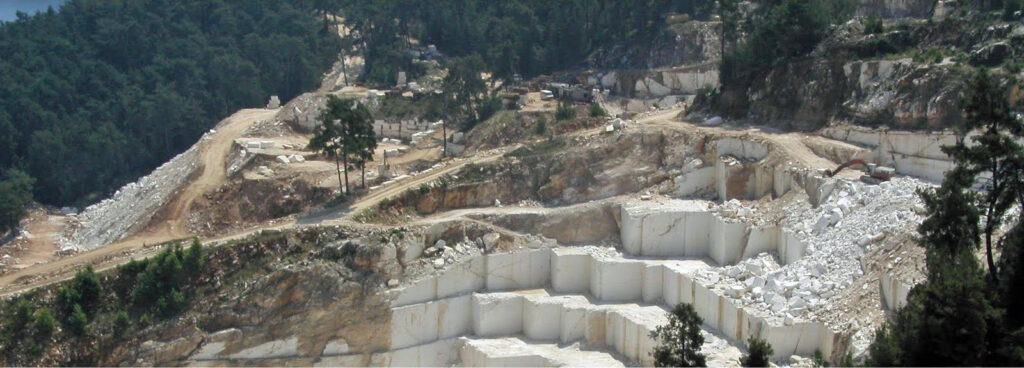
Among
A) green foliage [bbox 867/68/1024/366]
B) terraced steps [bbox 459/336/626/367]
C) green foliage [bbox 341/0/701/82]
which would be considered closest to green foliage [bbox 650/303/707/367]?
green foliage [bbox 867/68/1024/366]

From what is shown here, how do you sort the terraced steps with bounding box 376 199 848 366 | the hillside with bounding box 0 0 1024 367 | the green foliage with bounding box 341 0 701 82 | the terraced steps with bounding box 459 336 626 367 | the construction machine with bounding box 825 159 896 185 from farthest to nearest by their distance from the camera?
the green foliage with bounding box 341 0 701 82 → the construction machine with bounding box 825 159 896 185 → the terraced steps with bounding box 376 199 848 366 → the terraced steps with bounding box 459 336 626 367 → the hillside with bounding box 0 0 1024 367

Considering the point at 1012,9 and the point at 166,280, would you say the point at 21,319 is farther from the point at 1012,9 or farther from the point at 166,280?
the point at 1012,9

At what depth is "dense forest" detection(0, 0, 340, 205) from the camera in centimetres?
6825

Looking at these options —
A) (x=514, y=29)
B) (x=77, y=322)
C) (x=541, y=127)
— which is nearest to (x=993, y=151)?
(x=541, y=127)

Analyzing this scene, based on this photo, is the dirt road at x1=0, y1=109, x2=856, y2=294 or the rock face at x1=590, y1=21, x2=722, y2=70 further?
the rock face at x1=590, y1=21, x2=722, y2=70

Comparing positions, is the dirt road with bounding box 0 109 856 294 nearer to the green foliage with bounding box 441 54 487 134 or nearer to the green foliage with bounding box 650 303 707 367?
the green foliage with bounding box 441 54 487 134

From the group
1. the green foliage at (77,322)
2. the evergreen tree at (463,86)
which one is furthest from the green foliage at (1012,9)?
the green foliage at (77,322)

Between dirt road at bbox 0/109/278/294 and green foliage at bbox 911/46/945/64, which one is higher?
green foliage at bbox 911/46/945/64

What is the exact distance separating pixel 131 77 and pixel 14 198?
79.6 ft

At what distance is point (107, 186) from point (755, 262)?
4168 centimetres

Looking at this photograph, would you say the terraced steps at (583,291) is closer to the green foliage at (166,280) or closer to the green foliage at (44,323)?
the green foliage at (166,280)

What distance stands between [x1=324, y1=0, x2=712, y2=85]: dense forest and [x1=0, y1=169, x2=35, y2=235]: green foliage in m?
21.2

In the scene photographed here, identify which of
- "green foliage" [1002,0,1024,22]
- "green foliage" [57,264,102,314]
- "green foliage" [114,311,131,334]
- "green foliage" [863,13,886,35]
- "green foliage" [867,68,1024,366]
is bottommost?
"green foliage" [114,311,131,334]

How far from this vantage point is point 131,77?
79.9 metres
